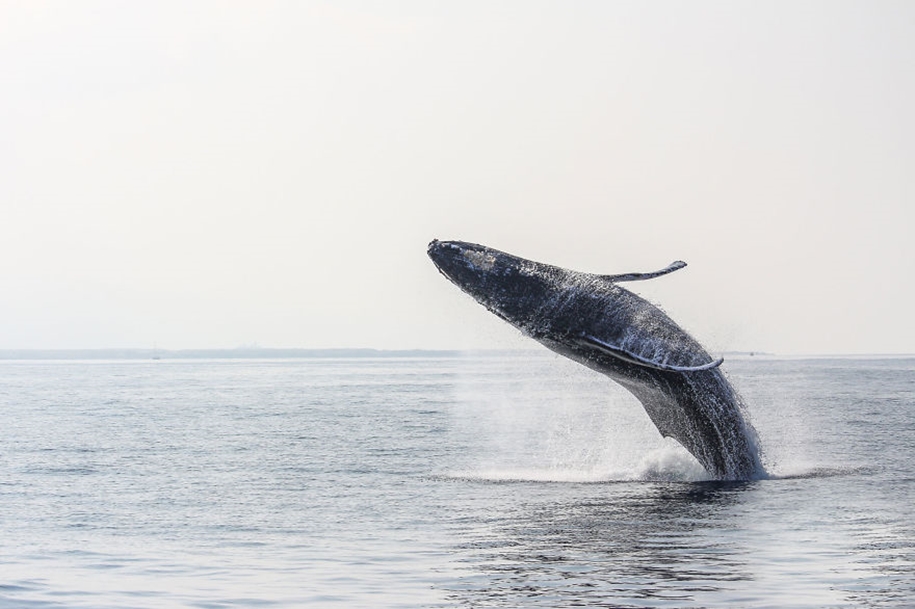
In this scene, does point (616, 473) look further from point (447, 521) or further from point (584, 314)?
point (447, 521)

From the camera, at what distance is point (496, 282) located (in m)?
15.8

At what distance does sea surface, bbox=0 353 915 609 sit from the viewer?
10977 millimetres

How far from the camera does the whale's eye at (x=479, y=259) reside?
15.8m

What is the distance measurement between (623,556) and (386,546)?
2.59 m

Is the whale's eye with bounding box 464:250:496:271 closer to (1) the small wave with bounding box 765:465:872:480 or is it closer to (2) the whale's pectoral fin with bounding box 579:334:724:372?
(2) the whale's pectoral fin with bounding box 579:334:724:372

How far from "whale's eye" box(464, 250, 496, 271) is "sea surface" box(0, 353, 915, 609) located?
10.2 ft

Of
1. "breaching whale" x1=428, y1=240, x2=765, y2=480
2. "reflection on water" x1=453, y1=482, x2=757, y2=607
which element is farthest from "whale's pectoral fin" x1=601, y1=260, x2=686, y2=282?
"reflection on water" x1=453, y1=482, x2=757, y2=607

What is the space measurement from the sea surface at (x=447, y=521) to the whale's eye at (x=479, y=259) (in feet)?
10.2

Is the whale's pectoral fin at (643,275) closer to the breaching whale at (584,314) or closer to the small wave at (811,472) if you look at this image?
the breaching whale at (584,314)

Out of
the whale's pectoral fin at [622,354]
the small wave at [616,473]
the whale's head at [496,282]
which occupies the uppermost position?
the whale's head at [496,282]

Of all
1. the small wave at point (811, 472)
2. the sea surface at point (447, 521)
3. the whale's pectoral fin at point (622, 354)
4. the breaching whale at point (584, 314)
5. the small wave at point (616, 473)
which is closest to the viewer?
the sea surface at point (447, 521)

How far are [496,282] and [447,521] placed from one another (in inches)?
119

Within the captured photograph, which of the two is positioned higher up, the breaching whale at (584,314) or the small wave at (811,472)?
the breaching whale at (584,314)

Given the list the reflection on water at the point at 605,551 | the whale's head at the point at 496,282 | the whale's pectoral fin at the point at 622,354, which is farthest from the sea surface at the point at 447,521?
the whale's head at the point at 496,282
